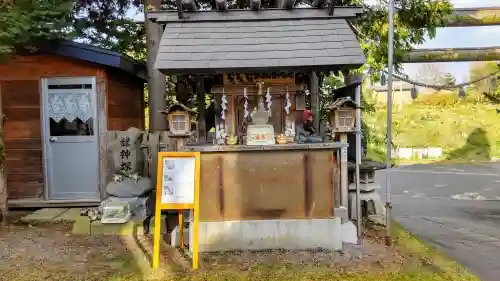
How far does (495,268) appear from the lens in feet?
16.7

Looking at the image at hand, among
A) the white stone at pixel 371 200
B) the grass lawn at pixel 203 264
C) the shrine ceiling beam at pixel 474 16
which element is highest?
the shrine ceiling beam at pixel 474 16

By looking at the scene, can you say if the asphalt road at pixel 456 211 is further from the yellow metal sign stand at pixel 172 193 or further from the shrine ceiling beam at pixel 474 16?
the shrine ceiling beam at pixel 474 16

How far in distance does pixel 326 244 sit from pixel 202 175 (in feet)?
6.14

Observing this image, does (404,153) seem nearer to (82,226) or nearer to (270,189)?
(270,189)

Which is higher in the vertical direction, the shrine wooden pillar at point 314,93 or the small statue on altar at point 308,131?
the shrine wooden pillar at point 314,93

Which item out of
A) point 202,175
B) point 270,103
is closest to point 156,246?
point 202,175

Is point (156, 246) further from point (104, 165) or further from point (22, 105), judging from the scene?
point (22, 105)

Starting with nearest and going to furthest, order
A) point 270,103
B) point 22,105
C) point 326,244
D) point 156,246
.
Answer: point 156,246, point 326,244, point 270,103, point 22,105

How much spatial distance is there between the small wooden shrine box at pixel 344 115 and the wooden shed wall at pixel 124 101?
415 centimetres

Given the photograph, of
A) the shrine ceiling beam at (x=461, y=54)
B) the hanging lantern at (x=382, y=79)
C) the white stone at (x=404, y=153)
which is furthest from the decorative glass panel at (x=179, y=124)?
the white stone at (x=404, y=153)

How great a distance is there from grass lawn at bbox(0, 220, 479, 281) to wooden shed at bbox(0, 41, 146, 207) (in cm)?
167

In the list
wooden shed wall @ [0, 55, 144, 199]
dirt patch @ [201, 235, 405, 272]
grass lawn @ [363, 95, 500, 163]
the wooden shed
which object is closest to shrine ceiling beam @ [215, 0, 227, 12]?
the wooden shed

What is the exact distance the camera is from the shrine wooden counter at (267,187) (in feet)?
18.3

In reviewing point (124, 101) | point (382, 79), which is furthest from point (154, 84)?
point (382, 79)
